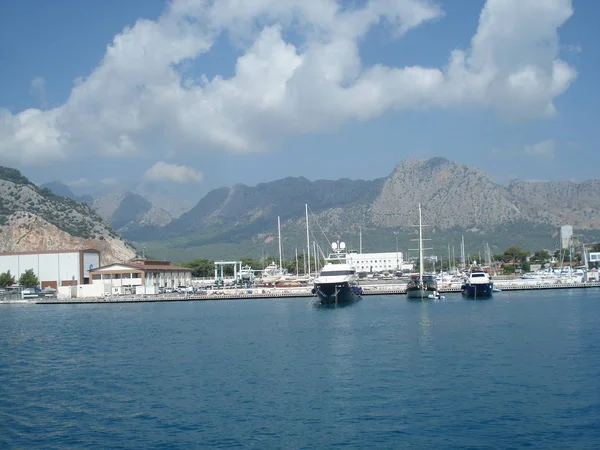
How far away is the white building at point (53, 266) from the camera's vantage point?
429ft

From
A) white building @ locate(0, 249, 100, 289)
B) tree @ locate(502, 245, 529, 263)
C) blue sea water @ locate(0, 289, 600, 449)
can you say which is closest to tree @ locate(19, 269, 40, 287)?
white building @ locate(0, 249, 100, 289)

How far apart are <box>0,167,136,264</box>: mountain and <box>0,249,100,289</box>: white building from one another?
975 inches

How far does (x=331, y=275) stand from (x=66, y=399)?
2307 inches

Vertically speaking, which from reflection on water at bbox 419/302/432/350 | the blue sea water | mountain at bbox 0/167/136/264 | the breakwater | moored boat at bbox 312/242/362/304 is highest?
mountain at bbox 0/167/136/264

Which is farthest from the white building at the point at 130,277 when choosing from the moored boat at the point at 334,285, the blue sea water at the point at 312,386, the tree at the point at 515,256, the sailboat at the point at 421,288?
the tree at the point at 515,256

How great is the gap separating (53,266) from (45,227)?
37.0 meters

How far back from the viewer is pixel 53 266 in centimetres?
13175

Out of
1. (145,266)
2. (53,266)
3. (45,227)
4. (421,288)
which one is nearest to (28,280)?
(53,266)

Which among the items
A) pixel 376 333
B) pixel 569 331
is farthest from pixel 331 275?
pixel 569 331

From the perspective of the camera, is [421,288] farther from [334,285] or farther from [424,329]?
[424,329]

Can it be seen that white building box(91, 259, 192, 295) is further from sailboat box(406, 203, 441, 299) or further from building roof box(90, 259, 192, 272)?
sailboat box(406, 203, 441, 299)

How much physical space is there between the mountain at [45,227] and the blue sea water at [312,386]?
355 ft

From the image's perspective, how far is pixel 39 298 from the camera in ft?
388

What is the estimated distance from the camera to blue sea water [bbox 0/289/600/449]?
24297mm
